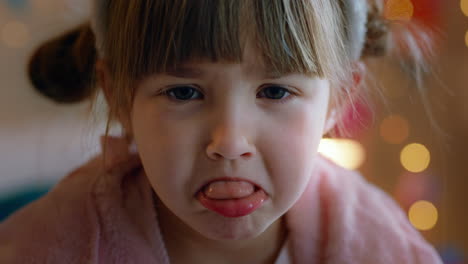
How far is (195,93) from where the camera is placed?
56 centimetres

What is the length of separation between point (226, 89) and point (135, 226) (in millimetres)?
296

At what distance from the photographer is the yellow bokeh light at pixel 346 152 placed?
113 cm

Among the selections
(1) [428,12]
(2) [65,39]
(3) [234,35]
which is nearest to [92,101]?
(2) [65,39]

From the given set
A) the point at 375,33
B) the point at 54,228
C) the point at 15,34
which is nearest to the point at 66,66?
the point at 15,34

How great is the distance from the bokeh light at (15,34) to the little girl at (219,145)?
10 cm

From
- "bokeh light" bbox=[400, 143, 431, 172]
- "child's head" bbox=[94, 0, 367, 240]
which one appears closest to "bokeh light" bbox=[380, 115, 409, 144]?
"bokeh light" bbox=[400, 143, 431, 172]

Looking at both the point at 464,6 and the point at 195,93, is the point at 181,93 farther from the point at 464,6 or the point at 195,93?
the point at 464,6

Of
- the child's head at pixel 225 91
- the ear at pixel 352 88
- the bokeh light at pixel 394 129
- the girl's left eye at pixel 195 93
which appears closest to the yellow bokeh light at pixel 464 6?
the bokeh light at pixel 394 129

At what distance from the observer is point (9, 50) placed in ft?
2.78

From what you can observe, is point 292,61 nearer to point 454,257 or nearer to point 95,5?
point 95,5

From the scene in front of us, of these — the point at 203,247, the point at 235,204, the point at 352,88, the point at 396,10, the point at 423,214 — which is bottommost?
the point at 423,214

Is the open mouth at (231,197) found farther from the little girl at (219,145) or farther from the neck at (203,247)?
the neck at (203,247)

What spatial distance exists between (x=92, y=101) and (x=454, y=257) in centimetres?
92

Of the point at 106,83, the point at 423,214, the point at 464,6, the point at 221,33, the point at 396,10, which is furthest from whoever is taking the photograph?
the point at 423,214
